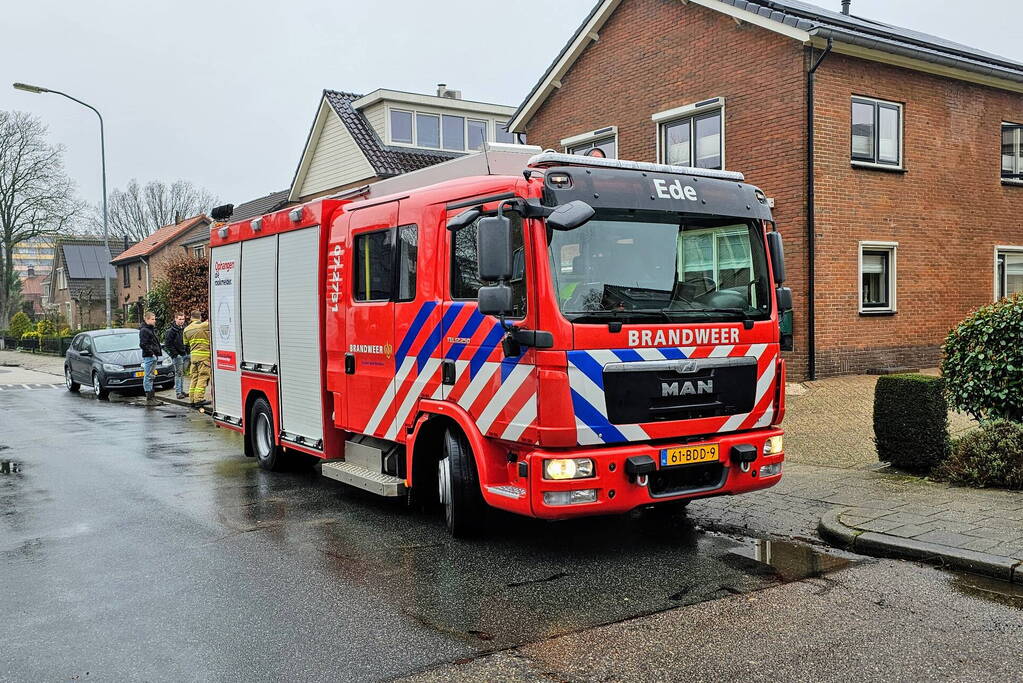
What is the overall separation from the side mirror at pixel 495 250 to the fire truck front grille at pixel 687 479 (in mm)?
1683

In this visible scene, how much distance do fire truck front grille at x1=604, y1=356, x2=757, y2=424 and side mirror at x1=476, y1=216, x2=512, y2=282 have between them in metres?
0.92

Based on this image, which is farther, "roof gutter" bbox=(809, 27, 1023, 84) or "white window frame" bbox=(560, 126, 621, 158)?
"white window frame" bbox=(560, 126, 621, 158)

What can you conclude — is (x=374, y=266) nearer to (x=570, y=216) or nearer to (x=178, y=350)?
(x=570, y=216)

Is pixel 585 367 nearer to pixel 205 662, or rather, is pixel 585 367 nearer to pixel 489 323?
pixel 489 323

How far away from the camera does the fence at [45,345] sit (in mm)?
42969

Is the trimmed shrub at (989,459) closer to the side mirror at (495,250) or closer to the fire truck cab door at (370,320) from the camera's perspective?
the side mirror at (495,250)

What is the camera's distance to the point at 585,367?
5.76 metres

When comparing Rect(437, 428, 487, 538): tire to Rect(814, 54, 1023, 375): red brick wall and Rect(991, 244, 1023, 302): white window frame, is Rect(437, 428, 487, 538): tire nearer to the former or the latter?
Rect(814, 54, 1023, 375): red brick wall

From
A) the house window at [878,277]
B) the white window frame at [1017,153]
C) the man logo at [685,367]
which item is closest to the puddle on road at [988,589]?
the man logo at [685,367]

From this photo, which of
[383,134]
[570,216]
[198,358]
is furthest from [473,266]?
[383,134]

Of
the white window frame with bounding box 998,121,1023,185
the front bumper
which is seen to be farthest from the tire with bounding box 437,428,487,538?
the white window frame with bounding box 998,121,1023,185

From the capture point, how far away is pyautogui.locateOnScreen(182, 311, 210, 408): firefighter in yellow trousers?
16.9 metres

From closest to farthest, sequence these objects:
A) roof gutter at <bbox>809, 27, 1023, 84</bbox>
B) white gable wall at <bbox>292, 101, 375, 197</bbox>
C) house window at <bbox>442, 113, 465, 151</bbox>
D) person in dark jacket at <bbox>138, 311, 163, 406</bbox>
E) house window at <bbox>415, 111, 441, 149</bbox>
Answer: roof gutter at <bbox>809, 27, 1023, 84</bbox> → person in dark jacket at <bbox>138, 311, 163, 406</bbox> → white gable wall at <bbox>292, 101, 375, 197</bbox> → house window at <bbox>415, 111, 441, 149</bbox> → house window at <bbox>442, 113, 465, 151</bbox>

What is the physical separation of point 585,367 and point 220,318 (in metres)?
6.30
